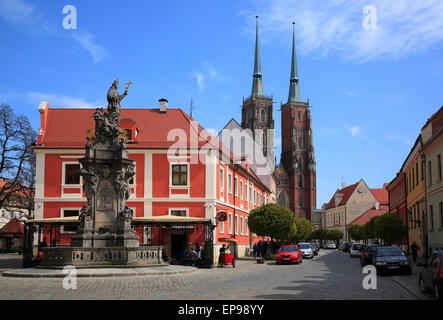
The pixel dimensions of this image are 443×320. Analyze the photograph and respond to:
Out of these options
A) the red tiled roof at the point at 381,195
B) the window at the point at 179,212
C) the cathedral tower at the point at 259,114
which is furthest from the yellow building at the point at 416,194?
the cathedral tower at the point at 259,114

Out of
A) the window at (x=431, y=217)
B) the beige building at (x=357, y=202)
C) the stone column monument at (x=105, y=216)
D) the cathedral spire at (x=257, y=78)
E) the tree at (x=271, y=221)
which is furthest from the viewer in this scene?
the cathedral spire at (x=257, y=78)

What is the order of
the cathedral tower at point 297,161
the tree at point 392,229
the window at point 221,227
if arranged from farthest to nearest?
1. the cathedral tower at point 297,161
2. the tree at point 392,229
3. the window at point 221,227

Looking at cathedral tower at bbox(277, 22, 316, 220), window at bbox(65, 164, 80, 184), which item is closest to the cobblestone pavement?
window at bbox(65, 164, 80, 184)

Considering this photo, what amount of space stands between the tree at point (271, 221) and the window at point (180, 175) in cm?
764

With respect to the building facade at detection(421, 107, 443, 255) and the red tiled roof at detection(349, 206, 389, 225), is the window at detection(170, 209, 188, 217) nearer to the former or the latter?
the building facade at detection(421, 107, 443, 255)

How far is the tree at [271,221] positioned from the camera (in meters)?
40.3

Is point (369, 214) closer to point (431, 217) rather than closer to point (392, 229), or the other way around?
point (392, 229)

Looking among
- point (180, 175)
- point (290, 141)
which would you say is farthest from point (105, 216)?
point (290, 141)

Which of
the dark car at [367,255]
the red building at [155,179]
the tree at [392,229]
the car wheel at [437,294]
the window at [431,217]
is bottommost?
the dark car at [367,255]

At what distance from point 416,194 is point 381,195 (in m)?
73.5

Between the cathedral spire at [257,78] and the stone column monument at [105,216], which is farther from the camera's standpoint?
the cathedral spire at [257,78]

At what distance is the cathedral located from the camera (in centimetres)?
13150

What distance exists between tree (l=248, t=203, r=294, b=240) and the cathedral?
8670cm

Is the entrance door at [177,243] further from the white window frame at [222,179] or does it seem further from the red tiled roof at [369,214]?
the red tiled roof at [369,214]
